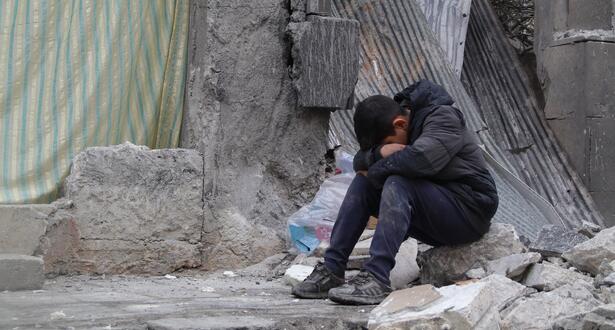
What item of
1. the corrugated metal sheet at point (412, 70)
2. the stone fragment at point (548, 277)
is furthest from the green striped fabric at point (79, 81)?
the stone fragment at point (548, 277)

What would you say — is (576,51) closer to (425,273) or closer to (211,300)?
(425,273)

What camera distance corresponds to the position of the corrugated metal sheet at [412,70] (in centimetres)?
656

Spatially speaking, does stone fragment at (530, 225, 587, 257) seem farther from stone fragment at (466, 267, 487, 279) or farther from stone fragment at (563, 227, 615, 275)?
stone fragment at (466, 267, 487, 279)

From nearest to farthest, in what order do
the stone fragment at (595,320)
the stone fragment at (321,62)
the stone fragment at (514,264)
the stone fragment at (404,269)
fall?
the stone fragment at (595,320)
the stone fragment at (514,264)
the stone fragment at (404,269)
the stone fragment at (321,62)

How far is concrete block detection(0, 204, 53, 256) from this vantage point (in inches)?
181

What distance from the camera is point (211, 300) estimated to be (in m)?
4.07

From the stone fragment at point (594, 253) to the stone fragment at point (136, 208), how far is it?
2031 millimetres

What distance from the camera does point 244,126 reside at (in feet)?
17.3

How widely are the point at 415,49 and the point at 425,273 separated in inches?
114

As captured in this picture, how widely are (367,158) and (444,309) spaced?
1038 millimetres

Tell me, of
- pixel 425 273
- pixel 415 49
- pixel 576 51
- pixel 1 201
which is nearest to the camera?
pixel 425 273

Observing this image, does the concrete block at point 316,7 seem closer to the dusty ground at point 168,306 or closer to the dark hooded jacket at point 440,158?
the dark hooded jacket at point 440,158

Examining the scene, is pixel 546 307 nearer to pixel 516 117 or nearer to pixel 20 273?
pixel 20 273

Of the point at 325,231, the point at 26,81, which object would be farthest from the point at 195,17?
the point at 325,231
